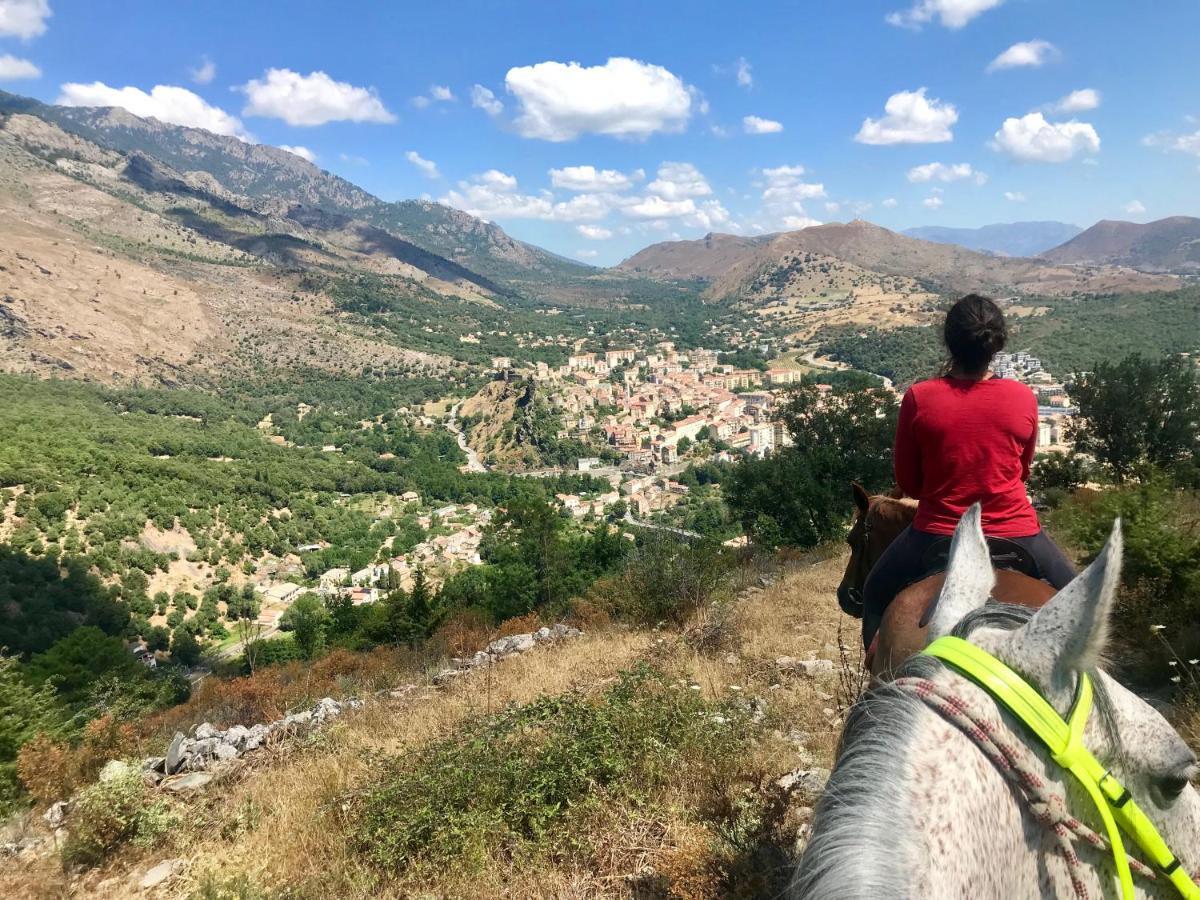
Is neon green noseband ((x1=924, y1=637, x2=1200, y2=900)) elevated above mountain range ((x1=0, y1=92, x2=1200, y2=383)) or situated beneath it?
situated beneath

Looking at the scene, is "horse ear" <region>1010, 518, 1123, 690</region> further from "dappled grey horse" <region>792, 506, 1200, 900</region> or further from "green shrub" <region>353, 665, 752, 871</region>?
"green shrub" <region>353, 665, 752, 871</region>

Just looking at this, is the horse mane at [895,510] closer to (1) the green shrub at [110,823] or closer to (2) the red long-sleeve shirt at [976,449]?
(2) the red long-sleeve shirt at [976,449]

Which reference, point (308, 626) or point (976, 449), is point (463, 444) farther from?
point (976, 449)

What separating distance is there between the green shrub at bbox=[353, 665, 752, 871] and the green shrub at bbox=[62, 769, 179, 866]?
4.27 feet

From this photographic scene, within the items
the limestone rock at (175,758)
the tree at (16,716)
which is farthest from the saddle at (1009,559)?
the tree at (16,716)

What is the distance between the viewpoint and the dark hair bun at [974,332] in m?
1.92

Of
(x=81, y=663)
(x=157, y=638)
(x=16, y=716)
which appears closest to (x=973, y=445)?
(x=16, y=716)

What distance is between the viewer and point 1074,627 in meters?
0.84

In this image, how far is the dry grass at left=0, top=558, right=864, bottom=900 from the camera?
248cm

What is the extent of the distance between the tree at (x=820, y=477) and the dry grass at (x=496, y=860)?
40.7 feet

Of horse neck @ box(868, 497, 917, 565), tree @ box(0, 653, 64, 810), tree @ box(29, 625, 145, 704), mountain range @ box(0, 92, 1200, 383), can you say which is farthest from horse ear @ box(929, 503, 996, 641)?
mountain range @ box(0, 92, 1200, 383)

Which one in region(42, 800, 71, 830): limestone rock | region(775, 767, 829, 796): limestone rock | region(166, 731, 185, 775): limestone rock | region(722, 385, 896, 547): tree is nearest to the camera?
region(775, 767, 829, 796): limestone rock

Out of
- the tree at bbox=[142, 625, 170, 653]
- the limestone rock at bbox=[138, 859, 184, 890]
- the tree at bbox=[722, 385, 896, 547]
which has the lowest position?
the tree at bbox=[142, 625, 170, 653]

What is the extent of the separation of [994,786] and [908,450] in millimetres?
1464
